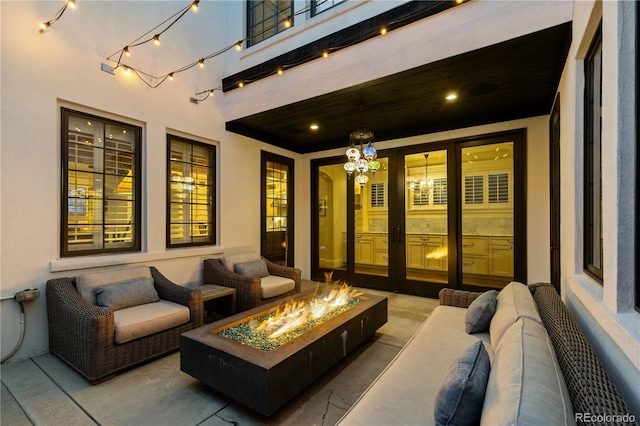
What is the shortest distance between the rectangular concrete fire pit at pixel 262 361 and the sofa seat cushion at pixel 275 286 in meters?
1.30

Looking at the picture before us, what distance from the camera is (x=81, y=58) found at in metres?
3.10

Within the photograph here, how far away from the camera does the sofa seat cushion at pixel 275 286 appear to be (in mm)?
3900

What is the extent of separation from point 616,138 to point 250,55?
4420 millimetres

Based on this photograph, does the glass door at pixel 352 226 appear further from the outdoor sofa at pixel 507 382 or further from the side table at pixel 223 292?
the outdoor sofa at pixel 507 382

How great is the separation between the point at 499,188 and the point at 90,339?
18.2 ft

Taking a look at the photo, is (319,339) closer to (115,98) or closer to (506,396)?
(506,396)

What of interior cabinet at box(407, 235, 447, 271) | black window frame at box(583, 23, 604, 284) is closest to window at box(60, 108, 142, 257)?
interior cabinet at box(407, 235, 447, 271)

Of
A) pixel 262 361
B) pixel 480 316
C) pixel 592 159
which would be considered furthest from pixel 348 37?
pixel 262 361

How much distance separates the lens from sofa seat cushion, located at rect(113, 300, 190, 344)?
2.50 m

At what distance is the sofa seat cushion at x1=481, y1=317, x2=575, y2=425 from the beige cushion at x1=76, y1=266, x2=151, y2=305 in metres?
3.32

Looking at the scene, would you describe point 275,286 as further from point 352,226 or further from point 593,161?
point 593,161

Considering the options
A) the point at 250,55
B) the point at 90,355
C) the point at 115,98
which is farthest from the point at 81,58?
the point at 90,355

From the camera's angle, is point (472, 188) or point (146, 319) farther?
point (472, 188)

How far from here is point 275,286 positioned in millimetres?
4012
